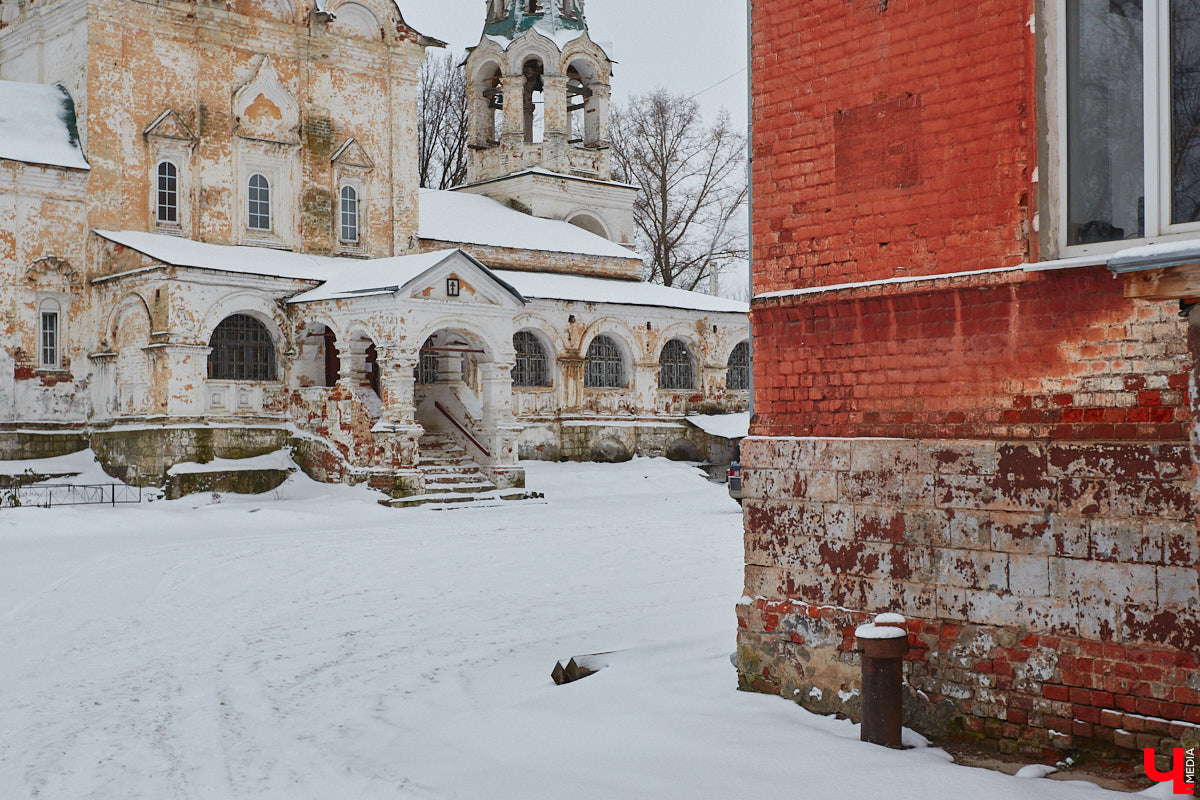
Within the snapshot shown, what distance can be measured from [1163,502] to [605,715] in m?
2.92

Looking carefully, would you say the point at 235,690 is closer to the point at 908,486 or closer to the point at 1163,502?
the point at 908,486

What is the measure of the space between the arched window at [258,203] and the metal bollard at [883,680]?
2146 centimetres

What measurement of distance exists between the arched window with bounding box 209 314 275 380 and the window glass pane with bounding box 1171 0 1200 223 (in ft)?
65.6

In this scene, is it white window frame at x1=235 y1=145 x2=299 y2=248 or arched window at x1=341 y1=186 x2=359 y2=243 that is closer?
white window frame at x1=235 y1=145 x2=299 y2=248

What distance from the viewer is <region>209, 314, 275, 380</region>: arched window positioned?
74.6 feet

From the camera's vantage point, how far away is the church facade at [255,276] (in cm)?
2161

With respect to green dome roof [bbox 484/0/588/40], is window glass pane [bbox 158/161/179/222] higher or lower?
lower

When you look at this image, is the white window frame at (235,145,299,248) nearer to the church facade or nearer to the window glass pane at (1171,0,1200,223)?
the church facade

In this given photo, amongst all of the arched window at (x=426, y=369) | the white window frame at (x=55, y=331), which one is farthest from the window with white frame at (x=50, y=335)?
the arched window at (x=426, y=369)

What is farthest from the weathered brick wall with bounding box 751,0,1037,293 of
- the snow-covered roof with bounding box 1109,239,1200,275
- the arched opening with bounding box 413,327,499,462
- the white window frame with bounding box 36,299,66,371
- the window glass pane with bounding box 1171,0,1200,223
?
the white window frame with bounding box 36,299,66,371

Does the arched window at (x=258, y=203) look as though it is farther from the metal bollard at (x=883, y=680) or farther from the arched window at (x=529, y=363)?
the metal bollard at (x=883, y=680)

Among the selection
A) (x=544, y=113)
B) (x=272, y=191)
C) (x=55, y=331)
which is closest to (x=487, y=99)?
(x=544, y=113)

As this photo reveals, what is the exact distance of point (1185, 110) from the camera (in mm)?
4793

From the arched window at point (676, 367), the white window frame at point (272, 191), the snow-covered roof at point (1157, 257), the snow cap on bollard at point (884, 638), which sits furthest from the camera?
the arched window at point (676, 367)
